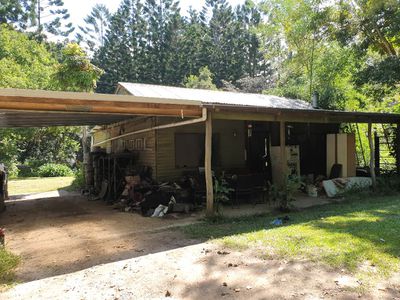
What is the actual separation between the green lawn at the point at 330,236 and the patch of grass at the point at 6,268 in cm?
281

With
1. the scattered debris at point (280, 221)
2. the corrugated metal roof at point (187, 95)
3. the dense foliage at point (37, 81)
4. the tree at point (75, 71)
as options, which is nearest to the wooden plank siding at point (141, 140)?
the corrugated metal roof at point (187, 95)

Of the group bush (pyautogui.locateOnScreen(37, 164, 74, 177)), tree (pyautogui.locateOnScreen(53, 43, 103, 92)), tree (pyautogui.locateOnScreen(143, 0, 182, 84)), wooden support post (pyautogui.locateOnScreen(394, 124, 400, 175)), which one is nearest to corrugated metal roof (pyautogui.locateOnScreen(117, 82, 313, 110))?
wooden support post (pyautogui.locateOnScreen(394, 124, 400, 175))

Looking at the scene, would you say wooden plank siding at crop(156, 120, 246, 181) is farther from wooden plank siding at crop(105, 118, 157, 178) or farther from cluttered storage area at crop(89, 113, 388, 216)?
wooden plank siding at crop(105, 118, 157, 178)

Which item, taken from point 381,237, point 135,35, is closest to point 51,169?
point 381,237

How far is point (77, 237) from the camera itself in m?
6.27

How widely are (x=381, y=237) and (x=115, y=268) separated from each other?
4029 mm

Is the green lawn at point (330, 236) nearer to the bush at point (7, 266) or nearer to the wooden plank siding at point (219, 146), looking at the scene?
the bush at point (7, 266)

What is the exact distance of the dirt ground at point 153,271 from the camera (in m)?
3.62

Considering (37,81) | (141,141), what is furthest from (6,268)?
(37,81)

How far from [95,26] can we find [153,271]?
46.8 meters

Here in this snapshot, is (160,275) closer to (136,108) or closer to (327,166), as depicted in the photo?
(136,108)

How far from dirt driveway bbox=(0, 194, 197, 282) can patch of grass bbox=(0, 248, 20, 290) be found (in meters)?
0.10

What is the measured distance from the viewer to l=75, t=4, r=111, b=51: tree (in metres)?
44.5

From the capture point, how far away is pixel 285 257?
15.0ft
